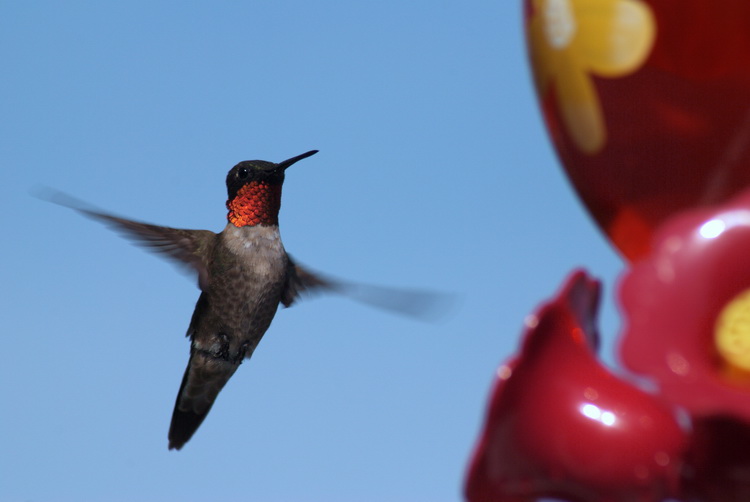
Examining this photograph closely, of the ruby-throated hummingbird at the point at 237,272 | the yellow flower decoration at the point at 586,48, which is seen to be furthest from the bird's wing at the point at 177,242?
the yellow flower decoration at the point at 586,48

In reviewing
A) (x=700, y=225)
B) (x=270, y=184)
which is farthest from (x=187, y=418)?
(x=700, y=225)

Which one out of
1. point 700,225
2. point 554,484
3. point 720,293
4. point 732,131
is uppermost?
point 732,131

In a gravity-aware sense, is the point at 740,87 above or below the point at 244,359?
above

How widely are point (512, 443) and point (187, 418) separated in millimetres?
3943

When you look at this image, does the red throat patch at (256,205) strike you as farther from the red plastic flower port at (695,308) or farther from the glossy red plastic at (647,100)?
the red plastic flower port at (695,308)

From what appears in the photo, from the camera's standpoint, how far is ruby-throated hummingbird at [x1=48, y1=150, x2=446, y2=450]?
5.85m

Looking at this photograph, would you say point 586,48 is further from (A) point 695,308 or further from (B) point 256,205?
(B) point 256,205

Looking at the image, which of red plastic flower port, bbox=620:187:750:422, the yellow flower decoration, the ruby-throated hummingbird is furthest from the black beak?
red plastic flower port, bbox=620:187:750:422

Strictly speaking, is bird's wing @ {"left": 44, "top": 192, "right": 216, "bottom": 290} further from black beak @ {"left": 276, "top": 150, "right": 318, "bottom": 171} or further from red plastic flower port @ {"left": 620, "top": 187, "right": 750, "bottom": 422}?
red plastic flower port @ {"left": 620, "top": 187, "right": 750, "bottom": 422}

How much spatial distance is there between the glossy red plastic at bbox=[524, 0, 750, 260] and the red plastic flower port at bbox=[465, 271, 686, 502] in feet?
1.57

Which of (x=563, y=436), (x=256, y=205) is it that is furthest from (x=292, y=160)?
(x=563, y=436)

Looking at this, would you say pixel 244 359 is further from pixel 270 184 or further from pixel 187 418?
pixel 270 184

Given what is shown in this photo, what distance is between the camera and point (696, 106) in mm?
2887

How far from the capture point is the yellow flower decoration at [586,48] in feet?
9.55
